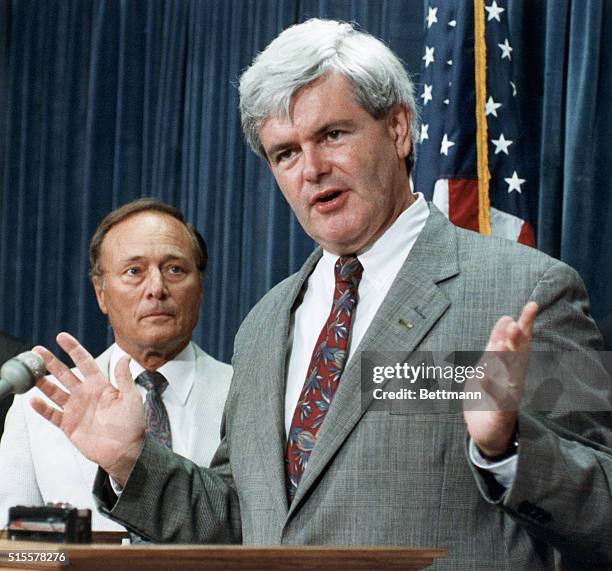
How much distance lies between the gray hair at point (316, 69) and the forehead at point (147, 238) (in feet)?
3.59

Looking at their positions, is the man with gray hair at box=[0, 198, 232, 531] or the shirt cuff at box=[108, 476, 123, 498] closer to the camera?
the shirt cuff at box=[108, 476, 123, 498]

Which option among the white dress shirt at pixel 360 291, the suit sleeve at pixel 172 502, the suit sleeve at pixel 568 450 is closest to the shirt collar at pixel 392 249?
the white dress shirt at pixel 360 291

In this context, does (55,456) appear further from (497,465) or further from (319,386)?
(497,465)

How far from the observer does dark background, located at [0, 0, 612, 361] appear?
334 centimetres

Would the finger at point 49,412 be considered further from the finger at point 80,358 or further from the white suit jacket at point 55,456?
the white suit jacket at point 55,456

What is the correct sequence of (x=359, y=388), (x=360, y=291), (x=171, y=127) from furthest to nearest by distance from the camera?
(x=171, y=127)
(x=360, y=291)
(x=359, y=388)

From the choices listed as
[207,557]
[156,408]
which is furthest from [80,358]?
[156,408]

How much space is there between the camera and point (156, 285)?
3117mm

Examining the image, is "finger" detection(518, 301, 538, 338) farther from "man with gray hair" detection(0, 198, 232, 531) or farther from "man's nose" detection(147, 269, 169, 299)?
"man's nose" detection(147, 269, 169, 299)

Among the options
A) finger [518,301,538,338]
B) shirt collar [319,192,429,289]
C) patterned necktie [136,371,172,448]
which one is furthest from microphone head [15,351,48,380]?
patterned necktie [136,371,172,448]

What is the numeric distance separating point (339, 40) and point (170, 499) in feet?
3.05

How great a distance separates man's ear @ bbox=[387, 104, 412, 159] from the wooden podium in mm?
1094

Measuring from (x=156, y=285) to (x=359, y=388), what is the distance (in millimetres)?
1419

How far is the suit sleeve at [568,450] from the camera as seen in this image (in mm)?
1550
